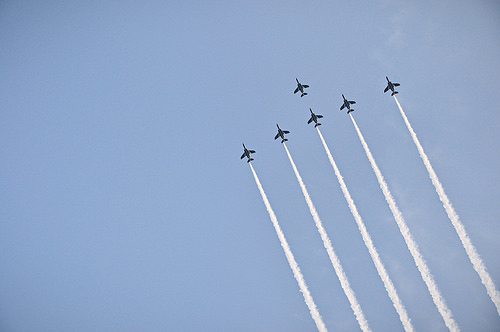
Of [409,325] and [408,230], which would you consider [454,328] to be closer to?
[409,325]

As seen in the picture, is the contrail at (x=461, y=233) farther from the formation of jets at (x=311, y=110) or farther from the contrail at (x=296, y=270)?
the contrail at (x=296, y=270)

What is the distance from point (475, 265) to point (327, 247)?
21.9 meters

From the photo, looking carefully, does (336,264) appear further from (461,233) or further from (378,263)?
(461,233)

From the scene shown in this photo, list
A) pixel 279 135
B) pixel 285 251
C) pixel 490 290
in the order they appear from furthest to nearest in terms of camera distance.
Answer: pixel 279 135
pixel 285 251
pixel 490 290

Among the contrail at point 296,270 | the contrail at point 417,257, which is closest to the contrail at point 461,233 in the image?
the contrail at point 417,257

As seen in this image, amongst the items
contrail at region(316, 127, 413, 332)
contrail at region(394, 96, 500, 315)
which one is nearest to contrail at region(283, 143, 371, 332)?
contrail at region(316, 127, 413, 332)

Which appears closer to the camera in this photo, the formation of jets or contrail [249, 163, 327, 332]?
contrail [249, 163, 327, 332]

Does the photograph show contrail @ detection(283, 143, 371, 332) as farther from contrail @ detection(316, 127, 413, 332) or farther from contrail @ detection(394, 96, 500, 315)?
contrail @ detection(394, 96, 500, 315)

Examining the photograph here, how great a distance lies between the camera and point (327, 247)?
77188mm

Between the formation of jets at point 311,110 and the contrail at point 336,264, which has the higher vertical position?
the formation of jets at point 311,110

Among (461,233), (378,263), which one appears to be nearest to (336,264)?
(378,263)

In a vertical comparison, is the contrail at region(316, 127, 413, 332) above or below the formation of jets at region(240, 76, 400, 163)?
below

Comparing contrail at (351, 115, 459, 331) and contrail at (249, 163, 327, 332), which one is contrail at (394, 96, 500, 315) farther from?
contrail at (249, 163, 327, 332)

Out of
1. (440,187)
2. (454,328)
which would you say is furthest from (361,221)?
(454,328)
